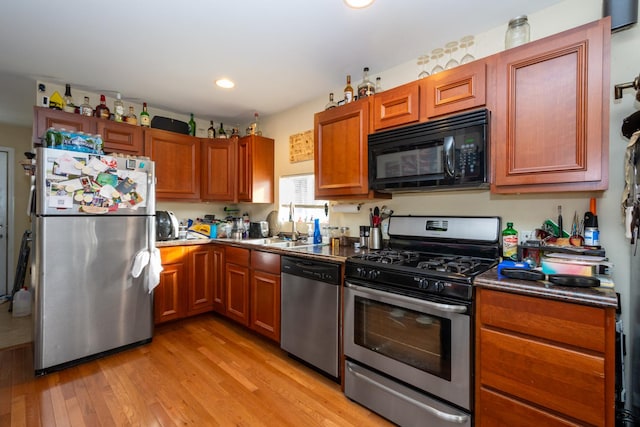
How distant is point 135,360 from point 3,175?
12.2 feet

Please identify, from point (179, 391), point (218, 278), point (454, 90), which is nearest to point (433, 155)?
point (454, 90)

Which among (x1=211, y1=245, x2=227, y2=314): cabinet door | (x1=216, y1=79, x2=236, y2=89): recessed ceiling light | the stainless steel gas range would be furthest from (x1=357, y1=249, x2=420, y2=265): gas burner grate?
(x1=216, y1=79, x2=236, y2=89): recessed ceiling light

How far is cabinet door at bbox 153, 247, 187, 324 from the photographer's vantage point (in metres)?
2.84

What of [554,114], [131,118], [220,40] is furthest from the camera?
[131,118]

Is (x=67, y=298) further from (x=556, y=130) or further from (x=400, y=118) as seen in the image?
(x=556, y=130)

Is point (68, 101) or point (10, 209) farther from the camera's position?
point (10, 209)

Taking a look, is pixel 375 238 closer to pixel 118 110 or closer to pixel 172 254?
pixel 172 254

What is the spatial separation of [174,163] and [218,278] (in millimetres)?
1384

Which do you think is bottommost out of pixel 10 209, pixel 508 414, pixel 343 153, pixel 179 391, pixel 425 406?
pixel 179 391

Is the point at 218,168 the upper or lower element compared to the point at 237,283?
upper

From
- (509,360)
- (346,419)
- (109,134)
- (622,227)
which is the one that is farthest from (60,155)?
(622,227)

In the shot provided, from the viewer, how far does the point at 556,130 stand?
1433mm

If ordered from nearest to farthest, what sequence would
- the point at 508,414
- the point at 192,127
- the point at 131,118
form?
the point at 508,414 → the point at 131,118 → the point at 192,127

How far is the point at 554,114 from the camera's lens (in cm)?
143
